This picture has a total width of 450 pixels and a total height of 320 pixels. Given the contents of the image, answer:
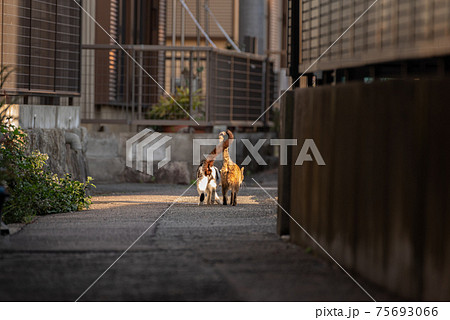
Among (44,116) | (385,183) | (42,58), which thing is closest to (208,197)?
(44,116)

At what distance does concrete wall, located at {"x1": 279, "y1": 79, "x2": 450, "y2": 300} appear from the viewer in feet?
18.2

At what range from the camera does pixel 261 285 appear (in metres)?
6.32

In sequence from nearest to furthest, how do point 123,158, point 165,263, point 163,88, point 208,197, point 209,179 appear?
point 165,263 → point 209,179 → point 208,197 → point 123,158 → point 163,88

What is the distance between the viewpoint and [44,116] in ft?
49.8

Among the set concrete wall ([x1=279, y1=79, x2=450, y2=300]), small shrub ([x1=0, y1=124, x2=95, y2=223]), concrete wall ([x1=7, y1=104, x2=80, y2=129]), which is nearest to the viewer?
concrete wall ([x1=279, y1=79, x2=450, y2=300])

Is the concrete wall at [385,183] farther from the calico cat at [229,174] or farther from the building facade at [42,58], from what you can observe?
the building facade at [42,58]

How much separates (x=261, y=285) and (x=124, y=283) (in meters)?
0.89

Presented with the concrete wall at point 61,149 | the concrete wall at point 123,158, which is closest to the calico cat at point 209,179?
the concrete wall at point 61,149

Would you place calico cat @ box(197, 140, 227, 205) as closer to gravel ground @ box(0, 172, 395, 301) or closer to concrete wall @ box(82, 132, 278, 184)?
gravel ground @ box(0, 172, 395, 301)

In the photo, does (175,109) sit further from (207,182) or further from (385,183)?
(385,183)

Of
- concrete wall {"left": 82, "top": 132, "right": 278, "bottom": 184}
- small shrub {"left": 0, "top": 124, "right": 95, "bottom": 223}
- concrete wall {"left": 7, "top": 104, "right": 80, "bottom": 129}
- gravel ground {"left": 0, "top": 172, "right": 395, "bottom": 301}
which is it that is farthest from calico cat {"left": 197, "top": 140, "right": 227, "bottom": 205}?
concrete wall {"left": 82, "top": 132, "right": 278, "bottom": 184}

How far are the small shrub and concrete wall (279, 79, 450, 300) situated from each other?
3.92 m

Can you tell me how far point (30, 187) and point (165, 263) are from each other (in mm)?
4827

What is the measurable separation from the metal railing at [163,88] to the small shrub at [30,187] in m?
7.32
